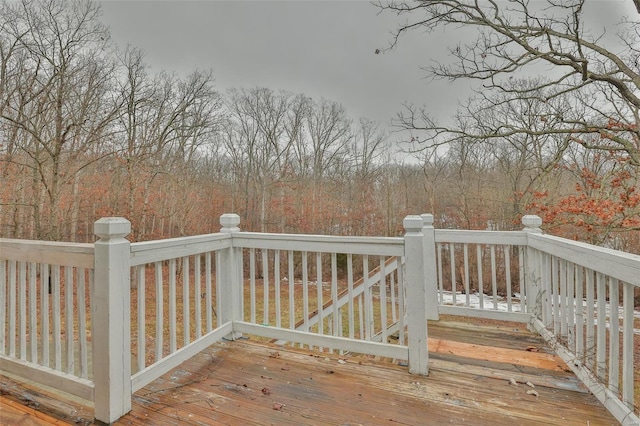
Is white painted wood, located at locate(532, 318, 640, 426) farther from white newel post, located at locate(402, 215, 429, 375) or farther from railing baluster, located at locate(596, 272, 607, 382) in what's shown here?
white newel post, located at locate(402, 215, 429, 375)

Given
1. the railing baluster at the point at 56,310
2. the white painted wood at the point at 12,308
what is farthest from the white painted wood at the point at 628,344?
the white painted wood at the point at 12,308

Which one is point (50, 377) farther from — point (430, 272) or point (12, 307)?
point (430, 272)

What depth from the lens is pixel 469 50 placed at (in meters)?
7.20

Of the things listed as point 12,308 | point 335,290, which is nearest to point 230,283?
point 335,290

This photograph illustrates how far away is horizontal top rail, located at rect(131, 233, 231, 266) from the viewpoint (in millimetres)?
1880

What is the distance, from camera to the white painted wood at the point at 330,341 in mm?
2289

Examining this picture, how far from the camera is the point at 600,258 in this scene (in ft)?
5.66

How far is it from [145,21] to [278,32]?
3665 millimetres

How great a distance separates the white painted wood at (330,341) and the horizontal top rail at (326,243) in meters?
0.68

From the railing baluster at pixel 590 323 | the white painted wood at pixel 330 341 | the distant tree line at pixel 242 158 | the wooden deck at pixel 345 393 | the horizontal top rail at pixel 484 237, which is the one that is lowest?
the wooden deck at pixel 345 393

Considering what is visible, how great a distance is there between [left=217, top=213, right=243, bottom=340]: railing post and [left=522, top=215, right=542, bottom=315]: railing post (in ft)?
9.30

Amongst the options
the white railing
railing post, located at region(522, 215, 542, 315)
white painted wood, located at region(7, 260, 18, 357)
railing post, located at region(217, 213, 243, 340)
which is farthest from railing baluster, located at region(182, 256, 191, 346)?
railing post, located at region(522, 215, 542, 315)

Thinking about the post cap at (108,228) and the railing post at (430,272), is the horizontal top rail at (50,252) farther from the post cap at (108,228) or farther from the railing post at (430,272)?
the railing post at (430,272)

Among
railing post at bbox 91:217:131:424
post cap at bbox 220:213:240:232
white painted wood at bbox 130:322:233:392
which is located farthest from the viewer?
post cap at bbox 220:213:240:232
